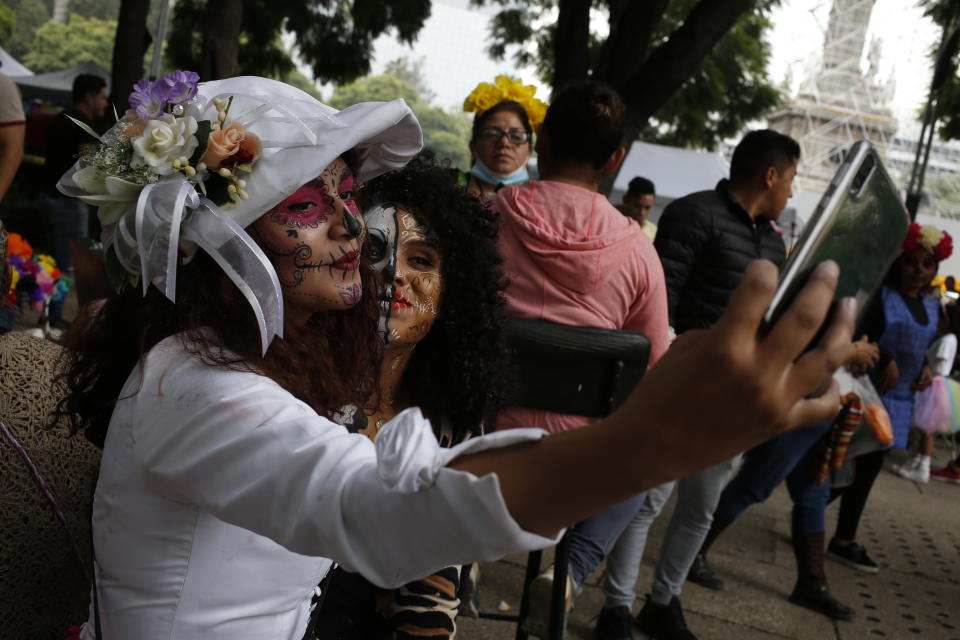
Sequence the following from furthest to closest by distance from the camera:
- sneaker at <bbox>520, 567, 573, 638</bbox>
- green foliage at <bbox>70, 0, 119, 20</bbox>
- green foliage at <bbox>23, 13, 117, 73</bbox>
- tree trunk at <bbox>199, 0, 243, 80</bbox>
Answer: green foliage at <bbox>70, 0, 119, 20</bbox>, green foliage at <bbox>23, 13, 117, 73</bbox>, tree trunk at <bbox>199, 0, 243, 80</bbox>, sneaker at <bbox>520, 567, 573, 638</bbox>

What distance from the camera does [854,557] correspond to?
5.45 meters

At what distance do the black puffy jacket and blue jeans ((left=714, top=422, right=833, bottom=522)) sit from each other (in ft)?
3.49

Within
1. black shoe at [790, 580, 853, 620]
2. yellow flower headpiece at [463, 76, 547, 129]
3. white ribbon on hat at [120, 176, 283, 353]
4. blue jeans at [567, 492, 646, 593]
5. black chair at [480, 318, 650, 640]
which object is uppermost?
yellow flower headpiece at [463, 76, 547, 129]

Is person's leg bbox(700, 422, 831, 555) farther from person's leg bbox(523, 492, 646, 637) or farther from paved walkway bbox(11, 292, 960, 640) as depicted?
person's leg bbox(523, 492, 646, 637)

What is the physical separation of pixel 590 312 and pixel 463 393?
62cm

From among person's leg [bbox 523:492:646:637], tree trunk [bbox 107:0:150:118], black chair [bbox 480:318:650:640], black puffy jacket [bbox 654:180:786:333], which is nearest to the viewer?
black chair [bbox 480:318:650:640]

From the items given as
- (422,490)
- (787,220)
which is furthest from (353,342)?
(787,220)

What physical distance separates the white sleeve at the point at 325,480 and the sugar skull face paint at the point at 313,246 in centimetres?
28

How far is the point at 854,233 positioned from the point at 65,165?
25.2 feet

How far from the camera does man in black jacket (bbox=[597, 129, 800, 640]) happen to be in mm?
3689

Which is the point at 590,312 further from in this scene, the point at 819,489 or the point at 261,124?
the point at 819,489

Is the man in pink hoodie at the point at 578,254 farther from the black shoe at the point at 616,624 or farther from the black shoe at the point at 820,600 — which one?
the black shoe at the point at 820,600

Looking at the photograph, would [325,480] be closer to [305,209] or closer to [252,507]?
[252,507]

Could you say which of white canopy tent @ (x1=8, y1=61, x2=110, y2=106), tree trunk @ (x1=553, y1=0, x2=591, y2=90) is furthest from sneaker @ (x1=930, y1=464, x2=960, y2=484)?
white canopy tent @ (x1=8, y1=61, x2=110, y2=106)
